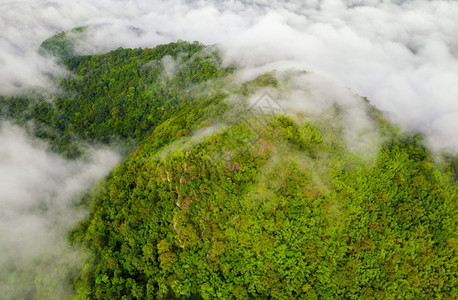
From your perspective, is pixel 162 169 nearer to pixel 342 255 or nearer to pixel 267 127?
pixel 267 127

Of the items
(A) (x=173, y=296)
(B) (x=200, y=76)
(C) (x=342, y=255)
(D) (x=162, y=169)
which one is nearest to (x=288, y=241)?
(C) (x=342, y=255)

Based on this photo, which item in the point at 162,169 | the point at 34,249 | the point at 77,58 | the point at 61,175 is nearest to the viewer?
the point at 162,169

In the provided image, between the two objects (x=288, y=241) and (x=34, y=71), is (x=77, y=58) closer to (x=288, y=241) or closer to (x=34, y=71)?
(x=34, y=71)

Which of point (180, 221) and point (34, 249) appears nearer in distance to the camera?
point (180, 221)

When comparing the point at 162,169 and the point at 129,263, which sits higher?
the point at 162,169

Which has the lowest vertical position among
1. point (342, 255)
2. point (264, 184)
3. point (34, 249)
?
point (34, 249)

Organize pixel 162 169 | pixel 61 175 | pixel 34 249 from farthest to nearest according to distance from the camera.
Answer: pixel 61 175, pixel 34 249, pixel 162 169
